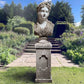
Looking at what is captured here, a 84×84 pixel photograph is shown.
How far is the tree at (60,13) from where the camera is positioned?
16.7m

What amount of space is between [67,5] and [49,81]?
1776 centimetres

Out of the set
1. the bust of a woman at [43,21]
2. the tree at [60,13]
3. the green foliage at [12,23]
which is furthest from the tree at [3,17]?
the bust of a woman at [43,21]

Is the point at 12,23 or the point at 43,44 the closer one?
the point at 43,44

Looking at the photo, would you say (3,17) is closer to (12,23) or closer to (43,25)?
(12,23)

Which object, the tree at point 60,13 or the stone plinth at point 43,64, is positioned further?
the tree at point 60,13

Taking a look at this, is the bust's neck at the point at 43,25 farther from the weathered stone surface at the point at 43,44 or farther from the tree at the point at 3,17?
the tree at the point at 3,17

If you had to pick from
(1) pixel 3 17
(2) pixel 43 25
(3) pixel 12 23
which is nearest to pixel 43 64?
(2) pixel 43 25

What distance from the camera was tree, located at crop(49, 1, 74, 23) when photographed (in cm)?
1667

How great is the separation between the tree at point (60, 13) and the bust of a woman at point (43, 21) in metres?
14.3

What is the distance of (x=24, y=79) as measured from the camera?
2812 mm

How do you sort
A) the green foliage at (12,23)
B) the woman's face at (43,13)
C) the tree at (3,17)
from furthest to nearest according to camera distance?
the tree at (3,17) < the green foliage at (12,23) < the woman's face at (43,13)

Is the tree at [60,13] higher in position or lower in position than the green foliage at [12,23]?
higher

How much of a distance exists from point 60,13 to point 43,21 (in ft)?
49.9

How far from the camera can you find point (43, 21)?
2600mm
